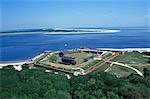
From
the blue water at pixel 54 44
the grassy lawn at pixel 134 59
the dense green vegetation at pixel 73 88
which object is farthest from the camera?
the blue water at pixel 54 44

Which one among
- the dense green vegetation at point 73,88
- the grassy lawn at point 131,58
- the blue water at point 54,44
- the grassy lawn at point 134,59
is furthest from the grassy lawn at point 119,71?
the blue water at point 54,44

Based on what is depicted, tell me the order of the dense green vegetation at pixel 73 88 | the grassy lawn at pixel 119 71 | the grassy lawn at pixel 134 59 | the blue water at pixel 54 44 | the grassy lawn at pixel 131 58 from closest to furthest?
the dense green vegetation at pixel 73 88, the grassy lawn at pixel 119 71, the grassy lawn at pixel 134 59, the grassy lawn at pixel 131 58, the blue water at pixel 54 44

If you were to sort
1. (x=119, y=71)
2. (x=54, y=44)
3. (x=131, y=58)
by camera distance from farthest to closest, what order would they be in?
(x=54, y=44) → (x=131, y=58) → (x=119, y=71)

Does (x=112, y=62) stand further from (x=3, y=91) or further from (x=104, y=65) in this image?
(x=3, y=91)

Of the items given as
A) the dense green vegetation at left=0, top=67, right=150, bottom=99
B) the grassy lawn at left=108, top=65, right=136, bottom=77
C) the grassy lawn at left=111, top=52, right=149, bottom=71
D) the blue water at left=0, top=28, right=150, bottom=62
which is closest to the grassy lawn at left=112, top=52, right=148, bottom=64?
the grassy lawn at left=111, top=52, right=149, bottom=71

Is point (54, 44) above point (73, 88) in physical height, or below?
below

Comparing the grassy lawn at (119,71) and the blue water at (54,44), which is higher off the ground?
the grassy lawn at (119,71)

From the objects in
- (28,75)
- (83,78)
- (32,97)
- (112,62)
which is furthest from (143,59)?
(32,97)

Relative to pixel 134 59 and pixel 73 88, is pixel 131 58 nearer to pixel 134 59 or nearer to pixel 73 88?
pixel 134 59

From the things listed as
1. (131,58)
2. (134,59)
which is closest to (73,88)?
(134,59)

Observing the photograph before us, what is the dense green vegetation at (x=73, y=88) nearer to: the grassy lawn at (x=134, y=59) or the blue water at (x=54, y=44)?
the grassy lawn at (x=134, y=59)
